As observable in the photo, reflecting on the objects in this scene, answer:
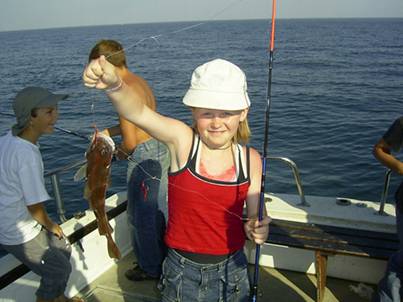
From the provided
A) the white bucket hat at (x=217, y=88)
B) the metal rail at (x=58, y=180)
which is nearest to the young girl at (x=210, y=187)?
the white bucket hat at (x=217, y=88)

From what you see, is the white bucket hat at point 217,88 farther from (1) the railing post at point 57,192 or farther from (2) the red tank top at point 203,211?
(1) the railing post at point 57,192

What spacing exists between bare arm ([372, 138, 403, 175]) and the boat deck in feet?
4.35

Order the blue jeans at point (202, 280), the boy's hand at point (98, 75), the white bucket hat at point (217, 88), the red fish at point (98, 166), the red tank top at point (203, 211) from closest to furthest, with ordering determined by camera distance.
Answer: the boy's hand at point (98, 75) → the white bucket hat at point (217, 88) → the red tank top at point (203, 211) → the blue jeans at point (202, 280) → the red fish at point (98, 166)

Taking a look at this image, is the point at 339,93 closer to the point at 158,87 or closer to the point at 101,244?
the point at 158,87

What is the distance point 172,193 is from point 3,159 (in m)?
1.41

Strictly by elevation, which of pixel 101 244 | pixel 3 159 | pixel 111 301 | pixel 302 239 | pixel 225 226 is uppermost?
pixel 3 159

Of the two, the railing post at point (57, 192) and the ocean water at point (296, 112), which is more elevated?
the railing post at point (57, 192)

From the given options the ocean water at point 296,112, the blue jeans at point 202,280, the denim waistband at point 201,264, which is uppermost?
the denim waistband at point 201,264

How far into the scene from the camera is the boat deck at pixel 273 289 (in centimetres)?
388

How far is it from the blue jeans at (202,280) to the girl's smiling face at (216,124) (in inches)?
28.7

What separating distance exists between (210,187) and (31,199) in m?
1.50

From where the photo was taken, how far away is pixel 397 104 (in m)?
16.8

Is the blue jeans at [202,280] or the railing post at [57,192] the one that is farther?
the railing post at [57,192]

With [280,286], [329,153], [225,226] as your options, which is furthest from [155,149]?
[329,153]
